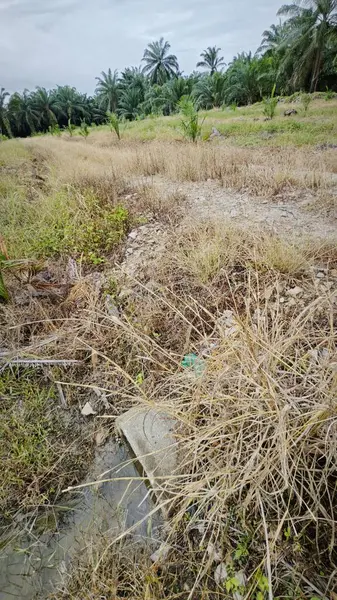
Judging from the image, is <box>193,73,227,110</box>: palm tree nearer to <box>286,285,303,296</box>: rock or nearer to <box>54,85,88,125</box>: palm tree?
<box>54,85,88,125</box>: palm tree

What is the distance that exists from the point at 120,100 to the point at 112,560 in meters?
37.2

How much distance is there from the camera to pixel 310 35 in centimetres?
1789

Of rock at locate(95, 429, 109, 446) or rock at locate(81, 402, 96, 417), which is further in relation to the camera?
rock at locate(81, 402, 96, 417)

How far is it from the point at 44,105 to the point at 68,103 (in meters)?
2.79

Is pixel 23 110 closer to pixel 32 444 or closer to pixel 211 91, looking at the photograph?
pixel 211 91

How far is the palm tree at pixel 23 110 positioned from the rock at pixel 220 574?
41.0 metres

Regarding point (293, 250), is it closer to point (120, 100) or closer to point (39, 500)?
point (39, 500)

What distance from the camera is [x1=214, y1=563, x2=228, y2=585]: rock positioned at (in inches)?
36.7

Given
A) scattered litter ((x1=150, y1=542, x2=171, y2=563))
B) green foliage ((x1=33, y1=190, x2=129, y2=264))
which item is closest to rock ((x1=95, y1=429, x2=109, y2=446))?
scattered litter ((x1=150, y1=542, x2=171, y2=563))

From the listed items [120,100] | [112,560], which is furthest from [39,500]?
[120,100]

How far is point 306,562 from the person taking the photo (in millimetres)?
865

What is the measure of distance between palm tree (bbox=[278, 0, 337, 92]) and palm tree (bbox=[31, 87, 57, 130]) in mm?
24910

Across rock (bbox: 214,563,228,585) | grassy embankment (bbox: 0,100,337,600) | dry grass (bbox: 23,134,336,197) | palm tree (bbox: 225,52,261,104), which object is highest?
palm tree (bbox: 225,52,261,104)

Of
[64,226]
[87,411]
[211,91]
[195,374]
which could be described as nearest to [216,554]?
[195,374]
